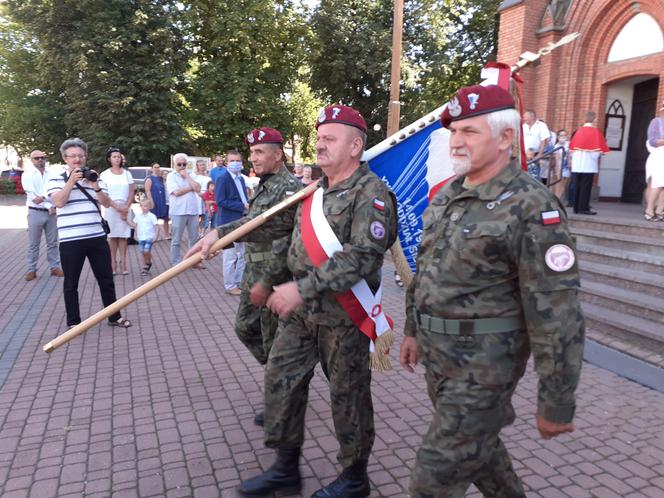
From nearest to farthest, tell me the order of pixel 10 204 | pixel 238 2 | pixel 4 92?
pixel 10 204 → pixel 238 2 → pixel 4 92

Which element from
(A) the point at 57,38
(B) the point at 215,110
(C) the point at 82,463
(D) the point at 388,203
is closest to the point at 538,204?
(D) the point at 388,203

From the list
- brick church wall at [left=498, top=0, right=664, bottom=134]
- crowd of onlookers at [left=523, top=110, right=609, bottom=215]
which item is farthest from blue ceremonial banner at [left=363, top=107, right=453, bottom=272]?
brick church wall at [left=498, top=0, right=664, bottom=134]

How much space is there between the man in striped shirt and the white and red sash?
362 centimetres

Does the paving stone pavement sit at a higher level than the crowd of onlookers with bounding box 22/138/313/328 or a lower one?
lower

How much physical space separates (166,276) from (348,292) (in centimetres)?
100

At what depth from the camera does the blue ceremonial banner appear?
11.2 feet

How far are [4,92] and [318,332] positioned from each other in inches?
1307

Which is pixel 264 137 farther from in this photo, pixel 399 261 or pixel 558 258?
pixel 558 258

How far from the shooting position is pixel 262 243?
3.93m

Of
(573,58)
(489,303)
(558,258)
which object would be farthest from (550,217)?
(573,58)

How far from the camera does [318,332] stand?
9.42ft

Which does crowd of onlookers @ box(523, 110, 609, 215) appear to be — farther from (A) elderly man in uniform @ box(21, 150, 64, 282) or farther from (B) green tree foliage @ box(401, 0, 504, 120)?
(B) green tree foliage @ box(401, 0, 504, 120)

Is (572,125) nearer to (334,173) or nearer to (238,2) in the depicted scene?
(334,173)

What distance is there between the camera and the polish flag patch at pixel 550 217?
6.21 ft
